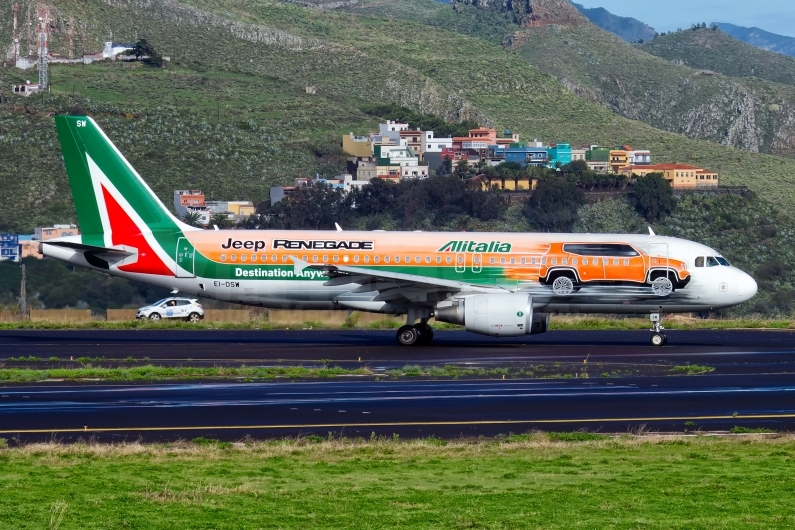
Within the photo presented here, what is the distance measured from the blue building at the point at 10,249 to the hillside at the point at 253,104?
1402cm

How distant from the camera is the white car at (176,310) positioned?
5516cm

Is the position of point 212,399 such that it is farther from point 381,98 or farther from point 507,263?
point 381,98

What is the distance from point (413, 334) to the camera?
3847cm

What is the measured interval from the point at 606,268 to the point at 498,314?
4.54 metres

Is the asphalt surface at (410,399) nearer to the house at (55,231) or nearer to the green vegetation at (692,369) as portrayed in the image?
the green vegetation at (692,369)

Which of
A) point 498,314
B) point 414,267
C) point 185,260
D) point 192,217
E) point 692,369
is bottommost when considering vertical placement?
point 692,369

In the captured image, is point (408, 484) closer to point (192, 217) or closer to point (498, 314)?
point (498, 314)

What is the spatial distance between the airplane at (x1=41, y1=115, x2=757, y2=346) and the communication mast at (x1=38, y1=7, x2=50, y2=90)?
9327 cm

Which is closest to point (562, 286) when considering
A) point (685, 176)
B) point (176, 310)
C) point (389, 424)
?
point (389, 424)

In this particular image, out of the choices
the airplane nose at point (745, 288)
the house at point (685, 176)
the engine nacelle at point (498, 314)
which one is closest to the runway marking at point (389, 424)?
the engine nacelle at point (498, 314)

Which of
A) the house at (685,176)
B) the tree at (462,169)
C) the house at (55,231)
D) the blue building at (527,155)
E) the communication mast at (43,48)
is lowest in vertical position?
the house at (55,231)

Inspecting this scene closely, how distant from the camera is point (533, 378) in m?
28.7

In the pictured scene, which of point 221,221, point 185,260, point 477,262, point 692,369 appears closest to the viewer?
point 692,369

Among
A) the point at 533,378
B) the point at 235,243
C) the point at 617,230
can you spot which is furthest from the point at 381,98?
the point at 533,378
